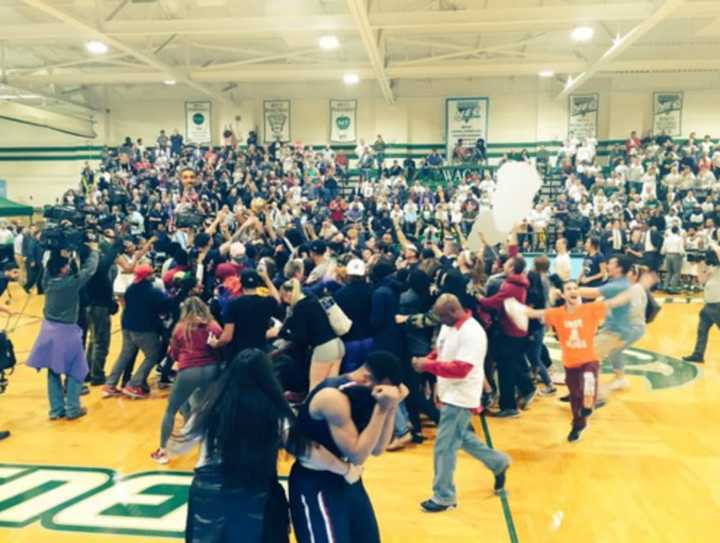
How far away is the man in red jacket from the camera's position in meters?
5.73

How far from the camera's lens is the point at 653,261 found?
1455 centimetres

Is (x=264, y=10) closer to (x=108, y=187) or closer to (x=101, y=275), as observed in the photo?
(x=108, y=187)

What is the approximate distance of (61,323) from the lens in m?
5.67

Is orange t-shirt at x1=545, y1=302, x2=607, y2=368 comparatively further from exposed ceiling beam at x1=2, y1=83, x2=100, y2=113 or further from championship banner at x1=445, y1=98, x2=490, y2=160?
championship banner at x1=445, y1=98, x2=490, y2=160

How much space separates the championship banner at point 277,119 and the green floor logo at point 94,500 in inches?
812

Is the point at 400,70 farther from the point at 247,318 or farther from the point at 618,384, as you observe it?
the point at 247,318

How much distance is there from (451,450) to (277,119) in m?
21.9

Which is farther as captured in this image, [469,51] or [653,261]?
[469,51]

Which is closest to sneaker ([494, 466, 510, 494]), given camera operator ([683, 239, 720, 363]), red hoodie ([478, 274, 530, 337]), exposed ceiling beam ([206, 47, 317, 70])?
red hoodie ([478, 274, 530, 337])

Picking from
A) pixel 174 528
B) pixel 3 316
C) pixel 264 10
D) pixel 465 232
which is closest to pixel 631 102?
pixel 465 232

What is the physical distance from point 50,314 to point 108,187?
14.0 meters

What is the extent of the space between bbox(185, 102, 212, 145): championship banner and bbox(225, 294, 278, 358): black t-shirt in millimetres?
21422

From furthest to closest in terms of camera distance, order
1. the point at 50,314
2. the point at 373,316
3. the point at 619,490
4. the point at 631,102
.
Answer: the point at 631,102, the point at 50,314, the point at 373,316, the point at 619,490

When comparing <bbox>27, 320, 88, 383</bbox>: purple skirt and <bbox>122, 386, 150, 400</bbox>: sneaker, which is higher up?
<bbox>27, 320, 88, 383</bbox>: purple skirt
